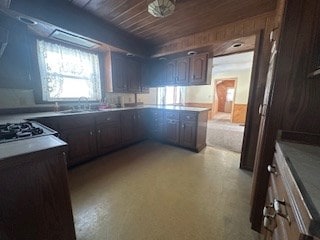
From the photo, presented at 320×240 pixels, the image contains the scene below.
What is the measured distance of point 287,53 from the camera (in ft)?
3.26

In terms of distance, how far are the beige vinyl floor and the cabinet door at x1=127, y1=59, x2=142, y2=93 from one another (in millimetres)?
1743

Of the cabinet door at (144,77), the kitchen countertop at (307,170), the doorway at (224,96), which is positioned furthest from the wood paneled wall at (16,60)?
the doorway at (224,96)

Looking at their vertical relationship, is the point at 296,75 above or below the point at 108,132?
above

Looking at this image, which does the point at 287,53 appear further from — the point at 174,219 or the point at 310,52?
the point at 174,219

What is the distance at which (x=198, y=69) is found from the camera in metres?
3.10

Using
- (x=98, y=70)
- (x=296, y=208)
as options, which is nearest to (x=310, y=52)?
(x=296, y=208)

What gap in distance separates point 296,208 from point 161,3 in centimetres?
208

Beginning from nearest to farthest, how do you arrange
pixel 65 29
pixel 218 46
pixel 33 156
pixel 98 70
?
pixel 33 156
pixel 65 29
pixel 218 46
pixel 98 70

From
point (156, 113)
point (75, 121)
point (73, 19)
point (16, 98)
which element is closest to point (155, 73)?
point (156, 113)

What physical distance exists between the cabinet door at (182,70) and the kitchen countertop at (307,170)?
255 cm

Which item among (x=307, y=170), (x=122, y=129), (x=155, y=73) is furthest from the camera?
(x=155, y=73)

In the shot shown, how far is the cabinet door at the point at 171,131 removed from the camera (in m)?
3.33

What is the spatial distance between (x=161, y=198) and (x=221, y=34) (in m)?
2.72

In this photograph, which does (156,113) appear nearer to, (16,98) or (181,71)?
(181,71)
